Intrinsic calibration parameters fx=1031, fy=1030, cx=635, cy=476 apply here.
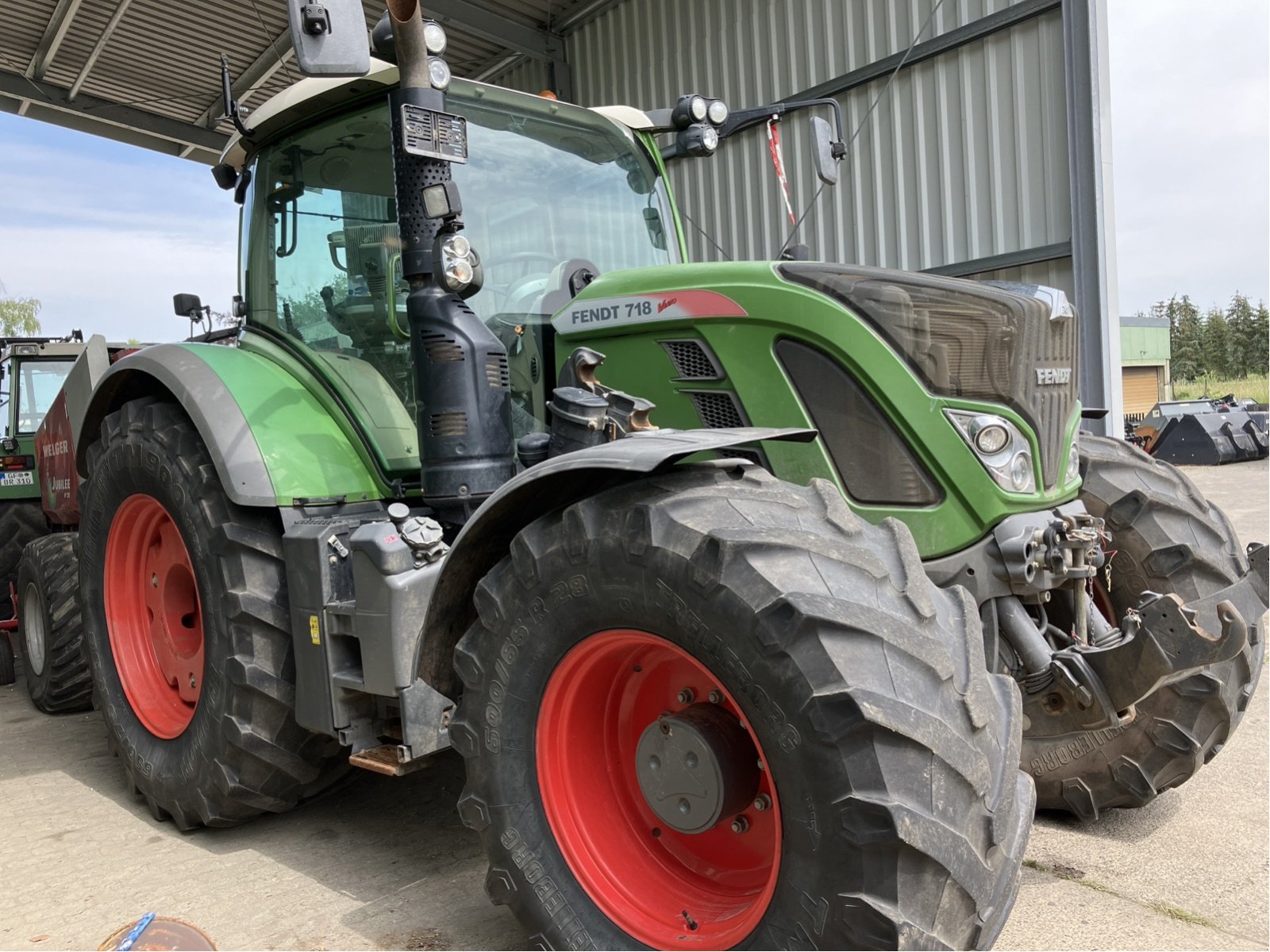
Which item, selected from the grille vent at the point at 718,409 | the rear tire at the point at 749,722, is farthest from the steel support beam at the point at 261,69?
the rear tire at the point at 749,722

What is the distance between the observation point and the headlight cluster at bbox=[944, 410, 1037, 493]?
272 centimetres

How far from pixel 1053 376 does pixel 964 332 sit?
13.2 inches

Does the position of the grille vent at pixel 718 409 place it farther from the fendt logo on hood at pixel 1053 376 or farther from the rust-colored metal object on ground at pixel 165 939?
the rust-colored metal object on ground at pixel 165 939

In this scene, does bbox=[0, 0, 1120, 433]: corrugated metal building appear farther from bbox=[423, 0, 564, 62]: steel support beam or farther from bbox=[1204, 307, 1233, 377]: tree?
bbox=[1204, 307, 1233, 377]: tree

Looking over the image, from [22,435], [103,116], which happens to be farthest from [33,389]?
[103,116]

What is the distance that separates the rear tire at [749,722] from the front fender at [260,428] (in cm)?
110

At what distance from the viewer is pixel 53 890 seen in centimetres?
318

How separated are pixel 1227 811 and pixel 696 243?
7801mm

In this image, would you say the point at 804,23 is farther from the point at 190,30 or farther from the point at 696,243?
the point at 190,30

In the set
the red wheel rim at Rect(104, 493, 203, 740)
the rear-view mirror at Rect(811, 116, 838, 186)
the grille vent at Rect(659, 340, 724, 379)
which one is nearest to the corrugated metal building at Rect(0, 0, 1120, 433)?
the rear-view mirror at Rect(811, 116, 838, 186)

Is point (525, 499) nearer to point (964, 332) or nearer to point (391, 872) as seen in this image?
point (964, 332)

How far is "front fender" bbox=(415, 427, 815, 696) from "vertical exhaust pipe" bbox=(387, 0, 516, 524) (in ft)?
1.41

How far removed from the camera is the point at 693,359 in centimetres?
310

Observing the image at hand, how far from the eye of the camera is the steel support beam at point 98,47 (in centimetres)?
944
